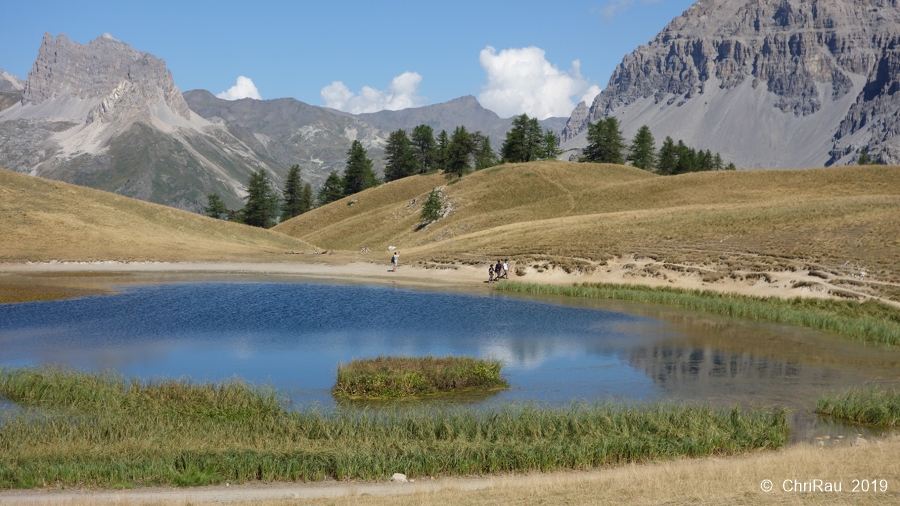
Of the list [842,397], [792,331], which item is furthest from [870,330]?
[842,397]

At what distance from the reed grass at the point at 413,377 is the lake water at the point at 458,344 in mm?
957

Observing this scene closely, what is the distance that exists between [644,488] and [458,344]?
891 inches

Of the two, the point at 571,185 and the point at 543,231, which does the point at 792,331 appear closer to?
the point at 543,231

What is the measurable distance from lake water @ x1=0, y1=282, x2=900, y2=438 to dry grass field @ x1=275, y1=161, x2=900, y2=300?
1595 cm

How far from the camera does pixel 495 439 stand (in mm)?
20875

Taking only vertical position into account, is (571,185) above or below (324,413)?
above

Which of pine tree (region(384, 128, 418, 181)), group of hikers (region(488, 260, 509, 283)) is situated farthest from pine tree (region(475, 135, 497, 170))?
group of hikers (region(488, 260, 509, 283))

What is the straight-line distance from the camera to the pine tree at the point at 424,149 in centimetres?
17975

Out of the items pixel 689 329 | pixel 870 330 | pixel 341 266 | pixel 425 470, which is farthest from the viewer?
pixel 341 266

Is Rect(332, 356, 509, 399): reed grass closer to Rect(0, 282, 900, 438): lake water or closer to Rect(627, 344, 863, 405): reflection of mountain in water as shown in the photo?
Rect(0, 282, 900, 438): lake water

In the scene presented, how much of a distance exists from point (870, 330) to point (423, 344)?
2497cm

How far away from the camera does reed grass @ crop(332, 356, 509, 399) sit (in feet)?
92.3

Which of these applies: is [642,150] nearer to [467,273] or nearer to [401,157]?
[401,157]

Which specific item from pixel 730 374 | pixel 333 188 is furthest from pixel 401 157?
pixel 730 374
